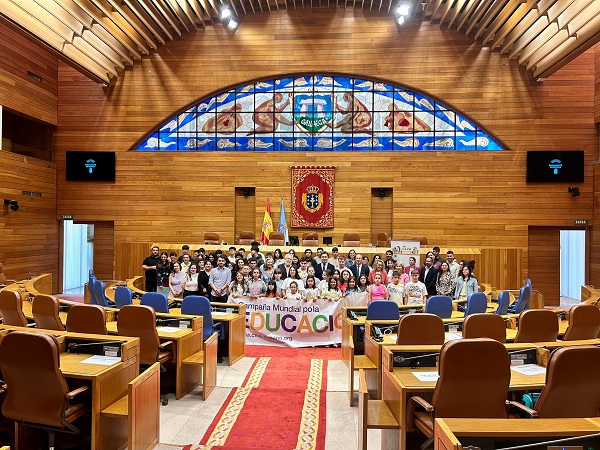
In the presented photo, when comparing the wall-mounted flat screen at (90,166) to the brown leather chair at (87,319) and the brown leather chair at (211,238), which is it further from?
the brown leather chair at (87,319)

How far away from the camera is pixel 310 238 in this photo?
1430cm

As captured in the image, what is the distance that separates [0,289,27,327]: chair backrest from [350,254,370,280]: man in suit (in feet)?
19.5

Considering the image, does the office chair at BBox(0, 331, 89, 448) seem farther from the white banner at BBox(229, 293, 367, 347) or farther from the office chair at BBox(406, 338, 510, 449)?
the white banner at BBox(229, 293, 367, 347)

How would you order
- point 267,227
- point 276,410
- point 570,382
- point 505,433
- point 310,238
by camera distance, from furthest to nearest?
point 267,227 → point 310,238 → point 276,410 → point 570,382 → point 505,433

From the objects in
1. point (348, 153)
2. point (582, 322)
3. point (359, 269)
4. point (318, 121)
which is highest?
point (318, 121)

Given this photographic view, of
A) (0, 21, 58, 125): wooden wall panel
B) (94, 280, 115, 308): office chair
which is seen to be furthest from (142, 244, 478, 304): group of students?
(0, 21, 58, 125): wooden wall panel

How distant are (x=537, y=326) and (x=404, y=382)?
7.56 feet

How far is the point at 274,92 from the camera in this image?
15781 millimetres

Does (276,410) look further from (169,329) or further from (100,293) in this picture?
(100,293)

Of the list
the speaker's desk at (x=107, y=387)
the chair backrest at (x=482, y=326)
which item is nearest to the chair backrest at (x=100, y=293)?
the speaker's desk at (x=107, y=387)

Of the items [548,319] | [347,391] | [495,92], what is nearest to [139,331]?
[347,391]

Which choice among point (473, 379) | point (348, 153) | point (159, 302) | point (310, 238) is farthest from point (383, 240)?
point (473, 379)

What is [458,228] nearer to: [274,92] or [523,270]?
[523,270]

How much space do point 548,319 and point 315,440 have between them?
260 centimetres
